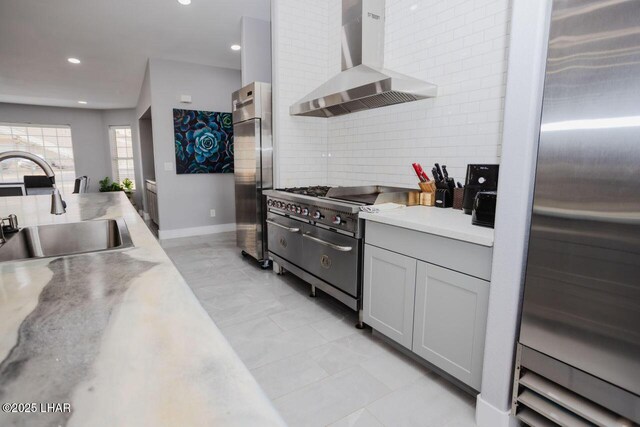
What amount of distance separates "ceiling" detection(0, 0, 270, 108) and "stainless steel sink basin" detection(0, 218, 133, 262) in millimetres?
2754

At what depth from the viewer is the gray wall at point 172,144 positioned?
198 inches

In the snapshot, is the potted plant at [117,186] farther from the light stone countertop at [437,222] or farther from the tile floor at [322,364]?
the light stone countertop at [437,222]

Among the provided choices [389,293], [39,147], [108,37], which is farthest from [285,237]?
[39,147]

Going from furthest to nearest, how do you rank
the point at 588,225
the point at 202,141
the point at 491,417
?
the point at 202,141 < the point at 491,417 < the point at 588,225

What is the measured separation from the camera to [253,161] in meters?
3.66

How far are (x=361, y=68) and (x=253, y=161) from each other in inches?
61.9

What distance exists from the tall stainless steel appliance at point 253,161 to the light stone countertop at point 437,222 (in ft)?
5.90

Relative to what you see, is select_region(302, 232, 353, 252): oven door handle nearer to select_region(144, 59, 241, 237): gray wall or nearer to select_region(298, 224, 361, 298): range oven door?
select_region(298, 224, 361, 298): range oven door

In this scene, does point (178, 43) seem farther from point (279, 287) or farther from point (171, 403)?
point (171, 403)

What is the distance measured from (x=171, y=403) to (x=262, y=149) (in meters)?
3.35

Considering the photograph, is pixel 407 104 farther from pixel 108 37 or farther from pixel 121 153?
pixel 121 153

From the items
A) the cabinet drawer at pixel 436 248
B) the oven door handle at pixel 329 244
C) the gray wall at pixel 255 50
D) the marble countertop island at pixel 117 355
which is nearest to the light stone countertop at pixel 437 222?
the cabinet drawer at pixel 436 248

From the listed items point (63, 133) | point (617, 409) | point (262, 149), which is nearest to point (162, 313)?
point (617, 409)

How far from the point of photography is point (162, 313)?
679 millimetres
